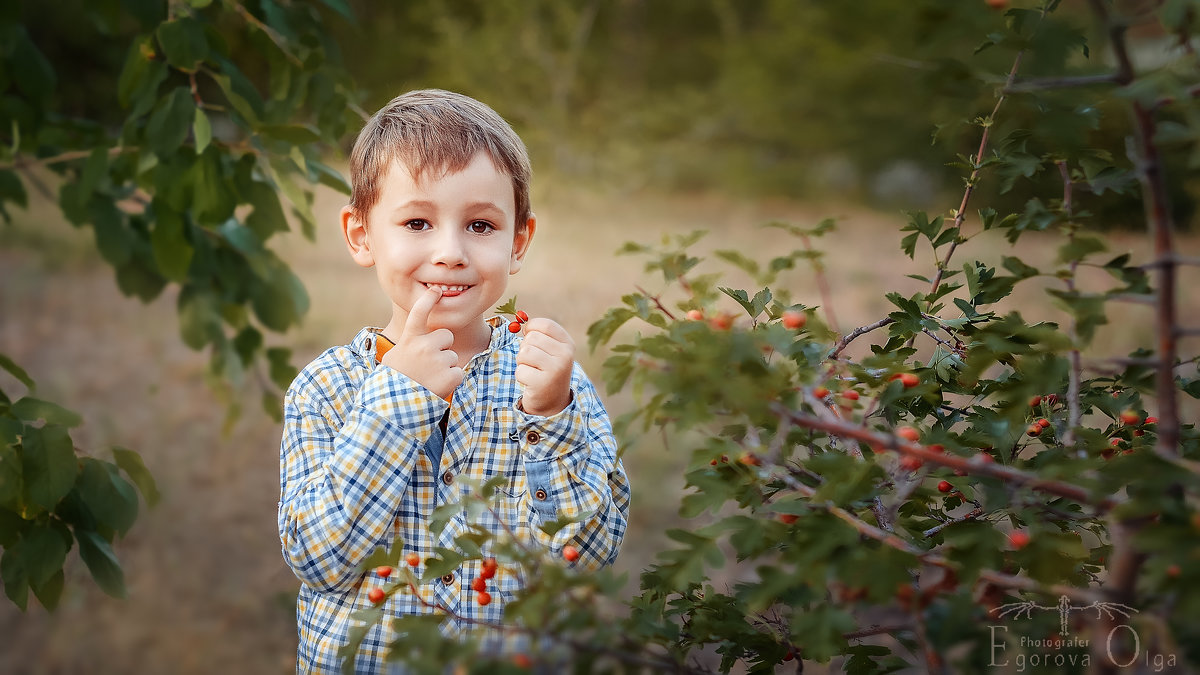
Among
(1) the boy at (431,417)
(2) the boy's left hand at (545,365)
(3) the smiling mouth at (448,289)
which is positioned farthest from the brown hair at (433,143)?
(2) the boy's left hand at (545,365)

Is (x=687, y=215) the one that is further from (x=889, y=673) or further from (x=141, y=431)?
(x=889, y=673)

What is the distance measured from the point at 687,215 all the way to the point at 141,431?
822cm

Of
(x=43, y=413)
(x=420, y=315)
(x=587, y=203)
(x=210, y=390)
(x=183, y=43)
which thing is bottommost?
(x=43, y=413)

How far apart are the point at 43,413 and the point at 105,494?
0.20 metres

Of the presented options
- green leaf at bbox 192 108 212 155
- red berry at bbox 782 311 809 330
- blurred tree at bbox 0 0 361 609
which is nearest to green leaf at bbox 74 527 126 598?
blurred tree at bbox 0 0 361 609

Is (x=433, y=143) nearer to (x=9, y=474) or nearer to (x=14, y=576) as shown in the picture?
(x=9, y=474)

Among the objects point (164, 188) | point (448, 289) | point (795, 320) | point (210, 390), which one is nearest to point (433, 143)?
point (448, 289)

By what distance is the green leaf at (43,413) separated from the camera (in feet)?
4.79

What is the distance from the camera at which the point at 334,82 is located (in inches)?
77.6

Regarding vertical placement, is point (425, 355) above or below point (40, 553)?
above

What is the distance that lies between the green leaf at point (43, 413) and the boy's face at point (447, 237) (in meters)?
0.59

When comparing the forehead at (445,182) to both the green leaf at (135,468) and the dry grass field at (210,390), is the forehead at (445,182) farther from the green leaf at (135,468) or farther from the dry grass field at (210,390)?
the green leaf at (135,468)

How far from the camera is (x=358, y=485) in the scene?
1181 millimetres

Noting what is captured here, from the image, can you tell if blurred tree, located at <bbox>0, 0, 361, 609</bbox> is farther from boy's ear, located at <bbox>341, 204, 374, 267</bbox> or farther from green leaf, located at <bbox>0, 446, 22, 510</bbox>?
boy's ear, located at <bbox>341, 204, 374, 267</bbox>
